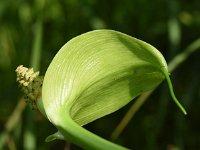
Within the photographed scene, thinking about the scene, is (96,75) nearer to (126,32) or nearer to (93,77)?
(93,77)

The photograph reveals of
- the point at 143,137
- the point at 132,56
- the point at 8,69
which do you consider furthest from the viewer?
the point at 8,69

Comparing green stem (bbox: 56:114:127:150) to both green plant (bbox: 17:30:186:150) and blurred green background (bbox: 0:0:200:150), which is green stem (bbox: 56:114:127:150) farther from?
blurred green background (bbox: 0:0:200:150)

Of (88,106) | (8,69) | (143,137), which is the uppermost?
(88,106)

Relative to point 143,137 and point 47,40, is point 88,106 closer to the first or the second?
point 143,137

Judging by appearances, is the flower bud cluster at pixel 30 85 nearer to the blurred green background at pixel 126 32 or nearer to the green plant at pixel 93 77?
the green plant at pixel 93 77

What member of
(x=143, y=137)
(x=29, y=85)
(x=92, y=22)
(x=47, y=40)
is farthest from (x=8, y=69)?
(x=29, y=85)
